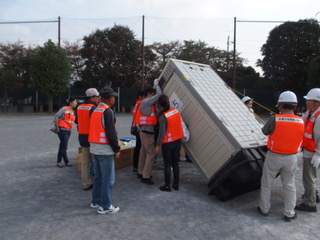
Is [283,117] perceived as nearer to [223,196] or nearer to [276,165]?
[276,165]

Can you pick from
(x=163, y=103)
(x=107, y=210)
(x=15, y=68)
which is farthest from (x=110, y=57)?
(x=107, y=210)

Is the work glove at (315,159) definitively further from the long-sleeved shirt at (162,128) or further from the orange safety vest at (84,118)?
the orange safety vest at (84,118)

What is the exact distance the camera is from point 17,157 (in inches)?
290

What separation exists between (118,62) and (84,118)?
77.5 feet

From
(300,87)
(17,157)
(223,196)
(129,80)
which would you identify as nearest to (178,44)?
(129,80)

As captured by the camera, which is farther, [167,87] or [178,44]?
[178,44]

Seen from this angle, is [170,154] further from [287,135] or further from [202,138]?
[287,135]

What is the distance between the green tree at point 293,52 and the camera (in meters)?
25.3

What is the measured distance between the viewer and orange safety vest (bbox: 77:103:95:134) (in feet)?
16.3

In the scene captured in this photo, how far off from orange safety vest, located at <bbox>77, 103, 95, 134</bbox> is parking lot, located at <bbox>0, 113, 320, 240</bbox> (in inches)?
44.6

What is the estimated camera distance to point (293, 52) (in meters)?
26.0

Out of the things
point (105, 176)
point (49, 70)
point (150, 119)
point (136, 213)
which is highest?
point (49, 70)

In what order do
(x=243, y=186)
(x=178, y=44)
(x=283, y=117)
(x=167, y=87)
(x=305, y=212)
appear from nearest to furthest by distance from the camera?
(x=283, y=117) → (x=305, y=212) → (x=243, y=186) → (x=167, y=87) → (x=178, y=44)

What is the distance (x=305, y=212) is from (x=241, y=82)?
30.3 meters
